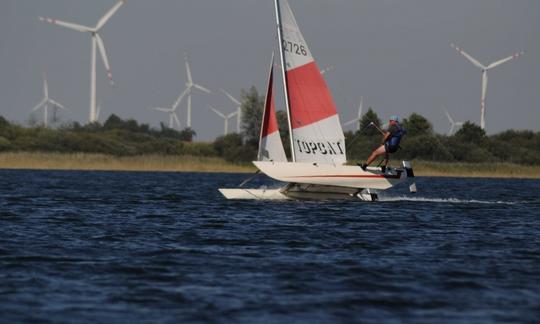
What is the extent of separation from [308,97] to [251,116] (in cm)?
7471

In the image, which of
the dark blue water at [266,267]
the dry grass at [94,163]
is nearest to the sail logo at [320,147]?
the dark blue water at [266,267]

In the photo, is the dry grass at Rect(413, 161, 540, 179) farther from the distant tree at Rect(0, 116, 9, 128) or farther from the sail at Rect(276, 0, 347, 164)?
the sail at Rect(276, 0, 347, 164)

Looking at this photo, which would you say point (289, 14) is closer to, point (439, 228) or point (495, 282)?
point (439, 228)

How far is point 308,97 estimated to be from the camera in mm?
37531

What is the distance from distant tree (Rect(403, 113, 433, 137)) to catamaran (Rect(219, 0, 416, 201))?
74.8 meters

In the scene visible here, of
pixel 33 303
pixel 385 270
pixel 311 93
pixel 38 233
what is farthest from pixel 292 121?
pixel 33 303

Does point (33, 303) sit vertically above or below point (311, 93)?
below

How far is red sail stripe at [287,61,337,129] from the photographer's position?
37.4 meters

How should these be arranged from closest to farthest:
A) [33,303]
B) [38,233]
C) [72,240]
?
1. [33,303]
2. [72,240]
3. [38,233]

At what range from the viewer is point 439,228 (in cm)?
2731

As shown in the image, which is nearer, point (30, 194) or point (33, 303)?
point (33, 303)

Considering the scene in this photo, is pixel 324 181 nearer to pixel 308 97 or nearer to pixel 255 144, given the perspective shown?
pixel 308 97

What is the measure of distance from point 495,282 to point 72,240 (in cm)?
952

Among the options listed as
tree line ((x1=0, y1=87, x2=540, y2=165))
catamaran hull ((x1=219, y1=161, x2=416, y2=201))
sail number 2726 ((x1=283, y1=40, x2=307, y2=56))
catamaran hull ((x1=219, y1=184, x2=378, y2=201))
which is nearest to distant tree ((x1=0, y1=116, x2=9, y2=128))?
tree line ((x1=0, y1=87, x2=540, y2=165))
